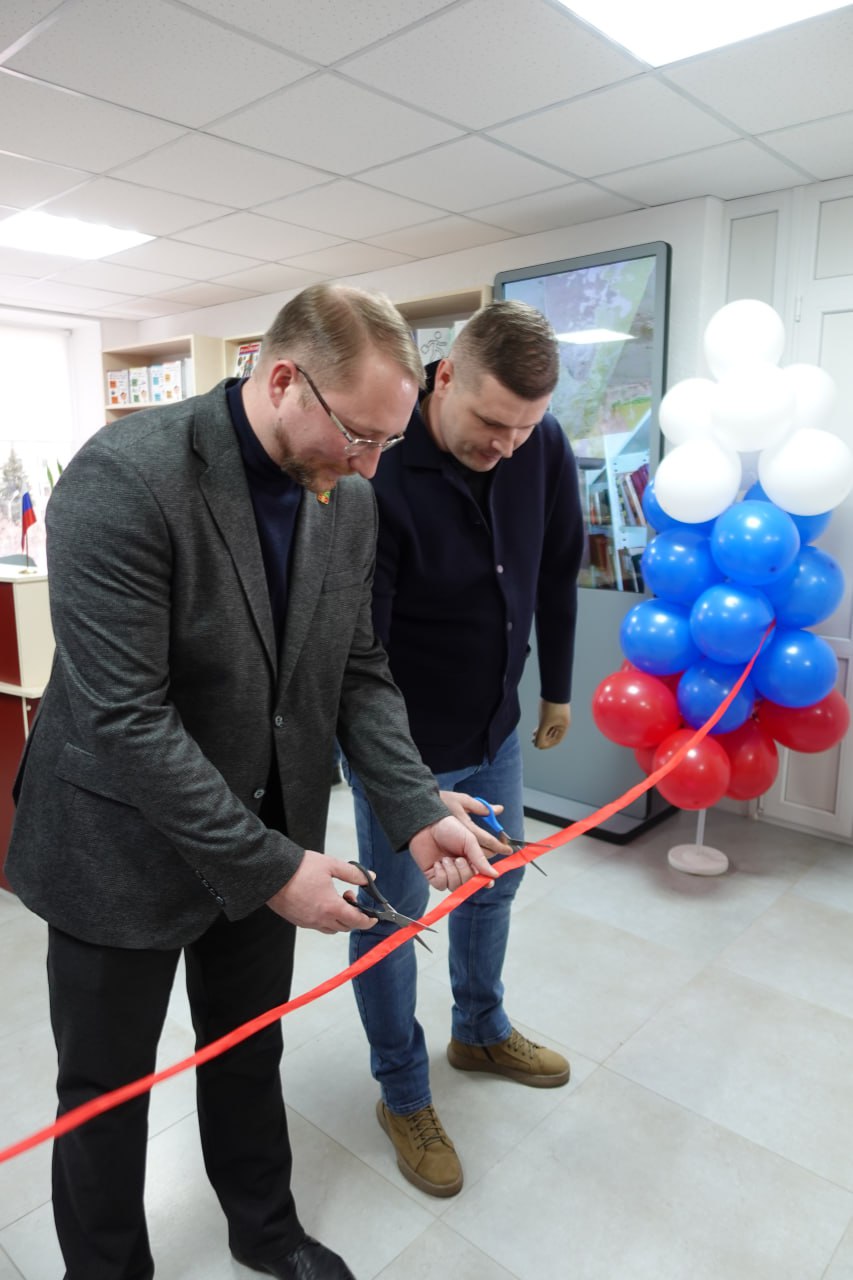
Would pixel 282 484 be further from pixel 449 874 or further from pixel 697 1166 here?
pixel 697 1166

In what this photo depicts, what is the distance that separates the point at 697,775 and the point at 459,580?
1397 mm

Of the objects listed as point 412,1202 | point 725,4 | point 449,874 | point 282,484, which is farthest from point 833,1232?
point 725,4

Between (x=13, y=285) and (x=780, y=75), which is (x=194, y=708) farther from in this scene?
(x=13, y=285)

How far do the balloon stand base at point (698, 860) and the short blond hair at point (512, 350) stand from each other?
7.10 feet

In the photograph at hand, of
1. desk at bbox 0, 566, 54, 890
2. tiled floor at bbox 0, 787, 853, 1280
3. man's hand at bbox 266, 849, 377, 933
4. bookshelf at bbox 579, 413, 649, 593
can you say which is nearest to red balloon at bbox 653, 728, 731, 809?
tiled floor at bbox 0, 787, 853, 1280

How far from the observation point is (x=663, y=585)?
9.38 feet

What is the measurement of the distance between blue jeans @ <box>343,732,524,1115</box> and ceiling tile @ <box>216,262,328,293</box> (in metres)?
3.52

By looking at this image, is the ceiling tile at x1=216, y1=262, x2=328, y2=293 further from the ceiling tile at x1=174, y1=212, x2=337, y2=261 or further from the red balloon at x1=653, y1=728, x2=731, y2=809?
the red balloon at x1=653, y1=728, x2=731, y2=809

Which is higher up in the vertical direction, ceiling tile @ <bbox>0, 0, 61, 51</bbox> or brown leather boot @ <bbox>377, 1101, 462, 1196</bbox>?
ceiling tile @ <bbox>0, 0, 61, 51</bbox>

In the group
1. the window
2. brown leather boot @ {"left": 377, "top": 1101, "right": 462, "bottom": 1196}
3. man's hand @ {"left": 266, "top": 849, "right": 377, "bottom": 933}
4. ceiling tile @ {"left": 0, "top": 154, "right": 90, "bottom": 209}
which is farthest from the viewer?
the window

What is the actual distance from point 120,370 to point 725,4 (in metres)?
4.70

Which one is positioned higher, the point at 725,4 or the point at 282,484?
the point at 725,4

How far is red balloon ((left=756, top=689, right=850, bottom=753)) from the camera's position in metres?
2.82

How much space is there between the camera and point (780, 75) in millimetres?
2338
